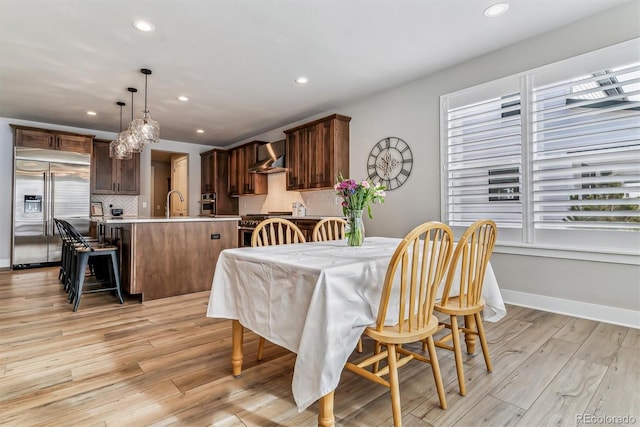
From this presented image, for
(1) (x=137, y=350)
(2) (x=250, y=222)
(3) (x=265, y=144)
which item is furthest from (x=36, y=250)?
(1) (x=137, y=350)

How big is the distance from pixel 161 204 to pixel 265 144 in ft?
17.4

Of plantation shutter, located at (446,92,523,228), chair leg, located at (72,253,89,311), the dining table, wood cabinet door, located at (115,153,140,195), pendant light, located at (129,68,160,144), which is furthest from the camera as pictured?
wood cabinet door, located at (115,153,140,195)

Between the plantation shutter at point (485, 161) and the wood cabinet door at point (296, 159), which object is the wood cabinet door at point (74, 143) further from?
the plantation shutter at point (485, 161)

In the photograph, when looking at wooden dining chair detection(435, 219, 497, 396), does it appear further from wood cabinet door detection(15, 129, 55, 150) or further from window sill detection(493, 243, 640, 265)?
wood cabinet door detection(15, 129, 55, 150)

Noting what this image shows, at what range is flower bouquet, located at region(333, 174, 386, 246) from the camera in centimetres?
202

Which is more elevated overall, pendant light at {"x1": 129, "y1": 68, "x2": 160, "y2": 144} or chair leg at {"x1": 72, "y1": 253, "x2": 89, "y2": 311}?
pendant light at {"x1": 129, "y1": 68, "x2": 160, "y2": 144}

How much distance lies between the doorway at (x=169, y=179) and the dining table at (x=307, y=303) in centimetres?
633

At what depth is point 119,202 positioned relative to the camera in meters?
6.66

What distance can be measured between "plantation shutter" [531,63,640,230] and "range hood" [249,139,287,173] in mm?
3844

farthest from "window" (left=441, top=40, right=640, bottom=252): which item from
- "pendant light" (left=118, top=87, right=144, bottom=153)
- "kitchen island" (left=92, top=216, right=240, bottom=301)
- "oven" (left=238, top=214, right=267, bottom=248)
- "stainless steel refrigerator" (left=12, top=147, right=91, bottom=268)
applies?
"stainless steel refrigerator" (left=12, top=147, right=91, bottom=268)

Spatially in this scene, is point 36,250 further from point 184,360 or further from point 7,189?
point 184,360

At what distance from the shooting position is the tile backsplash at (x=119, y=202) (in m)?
6.40

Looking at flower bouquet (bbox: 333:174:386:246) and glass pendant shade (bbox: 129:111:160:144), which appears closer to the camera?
flower bouquet (bbox: 333:174:386:246)

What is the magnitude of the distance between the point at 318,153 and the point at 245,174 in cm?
239
